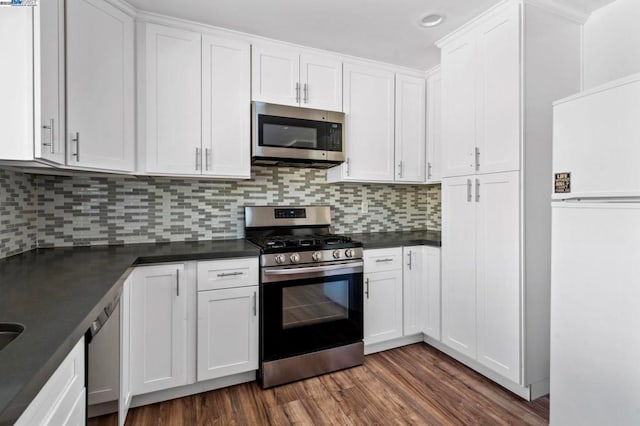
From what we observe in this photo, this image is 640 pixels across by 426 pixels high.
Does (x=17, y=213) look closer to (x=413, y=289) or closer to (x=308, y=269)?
(x=308, y=269)

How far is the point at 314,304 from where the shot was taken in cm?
230

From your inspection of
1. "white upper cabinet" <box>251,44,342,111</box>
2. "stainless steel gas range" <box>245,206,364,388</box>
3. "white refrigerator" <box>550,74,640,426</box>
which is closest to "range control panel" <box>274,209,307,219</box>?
"stainless steel gas range" <box>245,206,364,388</box>

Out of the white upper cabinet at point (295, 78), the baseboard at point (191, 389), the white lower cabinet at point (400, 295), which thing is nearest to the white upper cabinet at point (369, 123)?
the white upper cabinet at point (295, 78)

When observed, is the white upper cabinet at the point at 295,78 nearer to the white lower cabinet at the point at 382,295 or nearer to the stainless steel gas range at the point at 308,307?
the stainless steel gas range at the point at 308,307

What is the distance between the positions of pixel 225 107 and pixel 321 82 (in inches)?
32.0

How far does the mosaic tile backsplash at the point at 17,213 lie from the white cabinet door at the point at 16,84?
2.03 ft

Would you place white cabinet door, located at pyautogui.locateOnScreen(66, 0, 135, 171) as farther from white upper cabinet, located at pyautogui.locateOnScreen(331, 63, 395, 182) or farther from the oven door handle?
white upper cabinet, located at pyautogui.locateOnScreen(331, 63, 395, 182)

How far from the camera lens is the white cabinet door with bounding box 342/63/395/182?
108 inches

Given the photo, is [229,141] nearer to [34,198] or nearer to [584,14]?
[34,198]

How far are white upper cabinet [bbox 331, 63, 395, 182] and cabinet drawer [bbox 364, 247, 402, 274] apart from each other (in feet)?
2.14

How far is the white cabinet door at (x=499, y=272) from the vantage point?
2.00 meters

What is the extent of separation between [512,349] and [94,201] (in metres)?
2.95

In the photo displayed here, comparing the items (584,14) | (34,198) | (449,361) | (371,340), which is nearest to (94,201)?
(34,198)

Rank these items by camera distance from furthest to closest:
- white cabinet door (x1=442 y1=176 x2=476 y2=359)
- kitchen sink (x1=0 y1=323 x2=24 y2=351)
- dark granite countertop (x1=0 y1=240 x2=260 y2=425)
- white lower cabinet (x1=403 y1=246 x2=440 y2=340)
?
1. white lower cabinet (x1=403 y1=246 x2=440 y2=340)
2. white cabinet door (x1=442 y1=176 x2=476 y2=359)
3. kitchen sink (x1=0 y1=323 x2=24 y2=351)
4. dark granite countertop (x1=0 y1=240 x2=260 y2=425)
